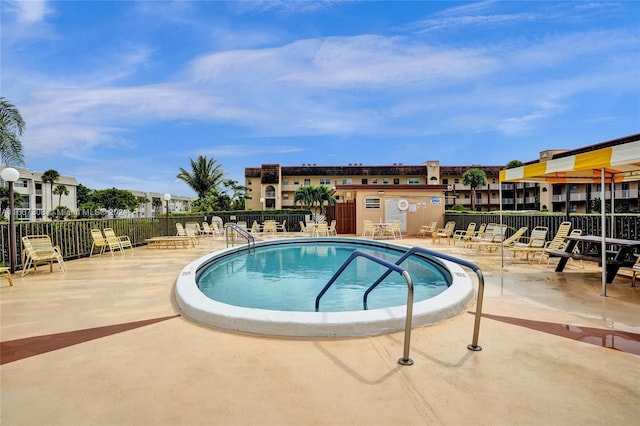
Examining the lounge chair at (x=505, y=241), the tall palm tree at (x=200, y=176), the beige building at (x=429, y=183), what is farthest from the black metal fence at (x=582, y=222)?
the tall palm tree at (x=200, y=176)

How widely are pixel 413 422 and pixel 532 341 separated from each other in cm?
215

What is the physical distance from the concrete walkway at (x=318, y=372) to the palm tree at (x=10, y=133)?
11.1 meters

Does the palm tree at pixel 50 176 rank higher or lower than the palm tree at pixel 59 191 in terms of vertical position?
higher

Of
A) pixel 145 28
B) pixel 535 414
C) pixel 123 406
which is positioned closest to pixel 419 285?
pixel 535 414

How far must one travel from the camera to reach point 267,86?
19.6m

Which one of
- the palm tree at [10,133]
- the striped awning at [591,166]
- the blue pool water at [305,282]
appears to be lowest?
the blue pool water at [305,282]

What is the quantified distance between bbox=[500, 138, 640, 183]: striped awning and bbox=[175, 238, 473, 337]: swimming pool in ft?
8.70

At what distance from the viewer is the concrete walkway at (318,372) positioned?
7.75 ft

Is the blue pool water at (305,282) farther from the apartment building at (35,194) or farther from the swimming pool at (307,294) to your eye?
the apartment building at (35,194)

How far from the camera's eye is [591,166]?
5.72 metres

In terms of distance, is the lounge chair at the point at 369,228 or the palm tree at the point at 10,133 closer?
the palm tree at the point at 10,133

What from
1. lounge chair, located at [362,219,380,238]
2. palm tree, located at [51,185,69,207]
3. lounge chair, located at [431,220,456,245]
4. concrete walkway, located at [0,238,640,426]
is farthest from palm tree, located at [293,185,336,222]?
palm tree, located at [51,185,69,207]

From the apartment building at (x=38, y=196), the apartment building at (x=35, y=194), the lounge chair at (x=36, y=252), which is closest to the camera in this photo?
the lounge chair at (x=36, y=252)

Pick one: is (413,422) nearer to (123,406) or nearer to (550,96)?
(123,406)
